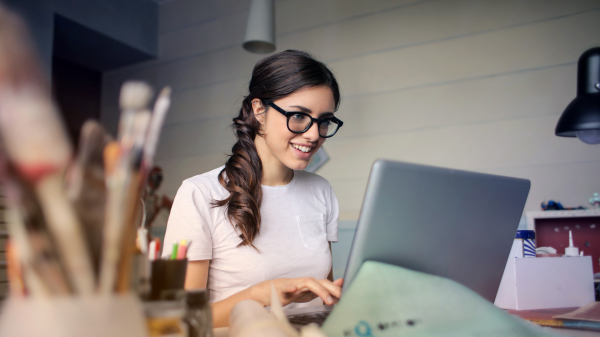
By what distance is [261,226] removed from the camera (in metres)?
1.29

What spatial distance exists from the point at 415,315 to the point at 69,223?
0.40 meters

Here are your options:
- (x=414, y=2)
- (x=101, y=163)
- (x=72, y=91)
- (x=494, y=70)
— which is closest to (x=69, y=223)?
(x=101, y=163)

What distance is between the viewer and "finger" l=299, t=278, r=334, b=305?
689 millimetres

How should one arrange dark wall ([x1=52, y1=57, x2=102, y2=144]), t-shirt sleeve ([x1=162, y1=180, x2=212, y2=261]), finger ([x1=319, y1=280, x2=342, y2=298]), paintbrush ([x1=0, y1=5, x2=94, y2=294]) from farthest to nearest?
dark wall ([x1=52, y1=57, x2=102, y2=144])
t-shirt sleeve ([x1=162, y1=180, x2=212, y2=261])
finger ([x1=319, y1=280, x2=342, y2=298])
paintbrush ([x1=0, y1=5, x2=94, y2=294])

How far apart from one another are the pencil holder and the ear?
890 millimetres

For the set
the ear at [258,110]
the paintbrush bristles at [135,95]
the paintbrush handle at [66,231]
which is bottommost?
the paintbrush handle at [66,231]

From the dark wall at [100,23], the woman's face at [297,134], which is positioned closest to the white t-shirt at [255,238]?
the woman's face at [297,134]

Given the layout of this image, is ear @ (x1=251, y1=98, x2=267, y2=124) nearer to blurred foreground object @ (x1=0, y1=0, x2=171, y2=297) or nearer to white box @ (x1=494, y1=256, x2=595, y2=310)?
white box @ (x1=494, y1=256, x2=595, y2=310)

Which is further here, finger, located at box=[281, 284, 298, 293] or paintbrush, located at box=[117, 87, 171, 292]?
finger, located at box=[281, 284, 298, 293]

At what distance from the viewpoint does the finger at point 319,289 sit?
2.26 ft

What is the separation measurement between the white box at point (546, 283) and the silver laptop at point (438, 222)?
0.80 feet

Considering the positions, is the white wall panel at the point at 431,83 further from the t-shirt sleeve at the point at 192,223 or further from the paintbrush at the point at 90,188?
the paintbrush at the point at 90,188

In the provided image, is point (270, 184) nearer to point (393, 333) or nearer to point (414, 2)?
point (393, 333)

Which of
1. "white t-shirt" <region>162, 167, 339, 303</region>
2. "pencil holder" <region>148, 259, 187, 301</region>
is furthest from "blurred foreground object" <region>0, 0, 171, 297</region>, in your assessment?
"white t-shirt" <region>162, 167, 339, 303</region>
